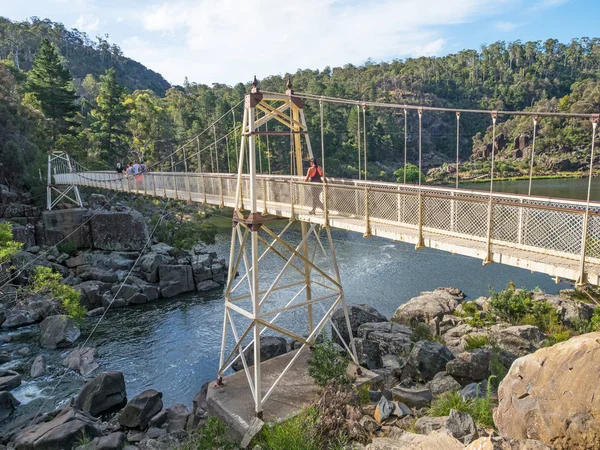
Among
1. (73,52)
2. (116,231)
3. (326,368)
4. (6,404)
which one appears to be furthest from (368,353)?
(73,52)

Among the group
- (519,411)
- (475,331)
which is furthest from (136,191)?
(519,411)

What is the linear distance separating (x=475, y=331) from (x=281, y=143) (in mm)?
39157

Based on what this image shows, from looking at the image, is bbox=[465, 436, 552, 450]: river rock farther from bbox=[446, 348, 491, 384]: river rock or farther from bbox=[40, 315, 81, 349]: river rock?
bbox=[40, 315, 81, 349]: river rock

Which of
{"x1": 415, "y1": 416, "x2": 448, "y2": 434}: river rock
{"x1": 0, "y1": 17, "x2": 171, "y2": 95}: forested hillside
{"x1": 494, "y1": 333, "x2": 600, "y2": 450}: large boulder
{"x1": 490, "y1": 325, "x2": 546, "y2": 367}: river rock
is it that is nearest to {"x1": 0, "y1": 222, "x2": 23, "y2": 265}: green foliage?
{"x1": 415, "y1": 416, "x2": 448, "y2": 434}: river rock

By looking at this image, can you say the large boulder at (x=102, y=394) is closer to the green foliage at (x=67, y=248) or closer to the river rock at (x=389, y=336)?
the river rock at (x=389, y=336)

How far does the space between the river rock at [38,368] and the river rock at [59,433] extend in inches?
145

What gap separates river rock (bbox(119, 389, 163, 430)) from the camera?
35.6 feet

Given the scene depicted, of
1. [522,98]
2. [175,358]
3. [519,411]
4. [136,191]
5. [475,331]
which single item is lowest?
[175,358]

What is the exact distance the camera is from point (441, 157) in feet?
244

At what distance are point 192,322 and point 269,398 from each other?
9.60 metres

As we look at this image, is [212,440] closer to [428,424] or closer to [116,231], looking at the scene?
[428,424]

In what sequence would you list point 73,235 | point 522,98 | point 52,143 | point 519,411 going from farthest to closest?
point 522,98 → point 52,143 → point 73,235 → point 519,411

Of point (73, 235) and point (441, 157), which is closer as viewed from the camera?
point (73, 235)

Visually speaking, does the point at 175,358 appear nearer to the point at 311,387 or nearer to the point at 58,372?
the point at 58,372
